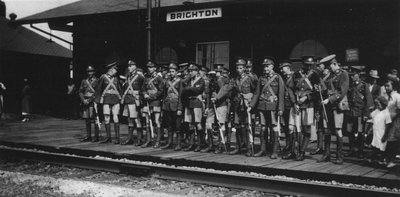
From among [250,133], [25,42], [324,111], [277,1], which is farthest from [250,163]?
[25,42]

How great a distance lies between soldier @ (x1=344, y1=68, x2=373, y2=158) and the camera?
814cm

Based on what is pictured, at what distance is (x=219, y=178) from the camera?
6.57m

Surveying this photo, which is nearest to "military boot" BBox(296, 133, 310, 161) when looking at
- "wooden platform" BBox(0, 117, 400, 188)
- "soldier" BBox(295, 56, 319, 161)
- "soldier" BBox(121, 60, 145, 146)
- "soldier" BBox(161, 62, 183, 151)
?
"soldier" BBox(295, 56, 319, 161)

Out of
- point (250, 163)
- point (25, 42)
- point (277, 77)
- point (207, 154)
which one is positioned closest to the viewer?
point (250, 163)

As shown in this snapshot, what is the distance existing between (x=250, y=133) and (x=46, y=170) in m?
4.15

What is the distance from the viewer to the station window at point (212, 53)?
1365cm

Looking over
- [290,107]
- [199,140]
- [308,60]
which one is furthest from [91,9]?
[308,60]

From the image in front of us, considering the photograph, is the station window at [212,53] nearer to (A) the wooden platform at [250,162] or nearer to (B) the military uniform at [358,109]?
(A) the wooden platform at [250,162]

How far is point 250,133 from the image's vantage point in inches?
327

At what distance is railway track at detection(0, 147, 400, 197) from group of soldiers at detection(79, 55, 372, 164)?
172 cm

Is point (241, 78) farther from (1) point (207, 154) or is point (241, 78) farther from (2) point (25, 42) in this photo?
(2) point (25, 42)

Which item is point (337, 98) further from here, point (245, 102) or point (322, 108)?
point (245, 102)

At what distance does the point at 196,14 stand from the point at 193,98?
4546mm

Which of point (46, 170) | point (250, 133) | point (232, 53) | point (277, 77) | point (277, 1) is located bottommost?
point (46, 170)
